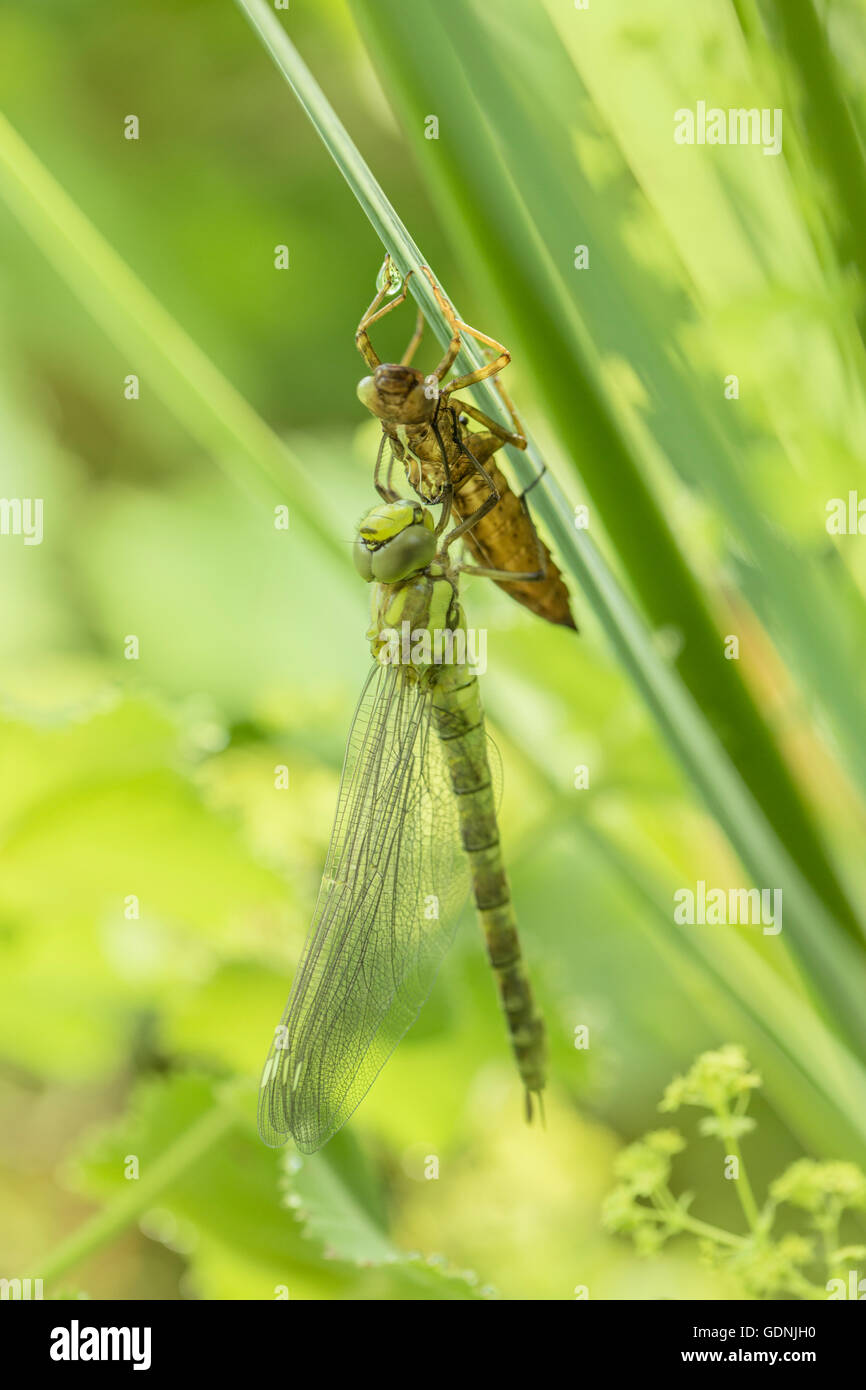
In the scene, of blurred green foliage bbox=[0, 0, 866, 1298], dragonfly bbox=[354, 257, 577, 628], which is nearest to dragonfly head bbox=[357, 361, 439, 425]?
dragonfly bbox=[354, 257, 577, 628]

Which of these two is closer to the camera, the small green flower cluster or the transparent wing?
the small green flower cluster

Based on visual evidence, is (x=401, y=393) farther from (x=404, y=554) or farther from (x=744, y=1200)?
(x=744, y=1200)

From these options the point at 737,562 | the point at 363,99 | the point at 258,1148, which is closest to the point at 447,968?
the point at 258,1148

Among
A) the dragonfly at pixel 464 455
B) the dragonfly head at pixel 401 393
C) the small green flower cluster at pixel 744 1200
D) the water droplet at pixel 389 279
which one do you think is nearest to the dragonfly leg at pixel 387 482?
the dragonfly at pixel 464 455

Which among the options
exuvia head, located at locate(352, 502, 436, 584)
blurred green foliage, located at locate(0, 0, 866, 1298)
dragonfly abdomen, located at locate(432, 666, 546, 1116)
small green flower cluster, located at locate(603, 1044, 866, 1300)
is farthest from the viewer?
dragonfly abdomen, located at locate(432, 666, 546, 1116)

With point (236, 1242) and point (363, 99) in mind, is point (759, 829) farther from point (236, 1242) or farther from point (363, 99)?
point (363, 99)

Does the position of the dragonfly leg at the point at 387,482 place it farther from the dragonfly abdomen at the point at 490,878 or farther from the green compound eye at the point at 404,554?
the dragonfly abdomen at the point at 490,878

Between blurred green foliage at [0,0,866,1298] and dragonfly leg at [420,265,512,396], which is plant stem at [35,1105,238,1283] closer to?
blurred green foliage at [0,0,866,1298]
